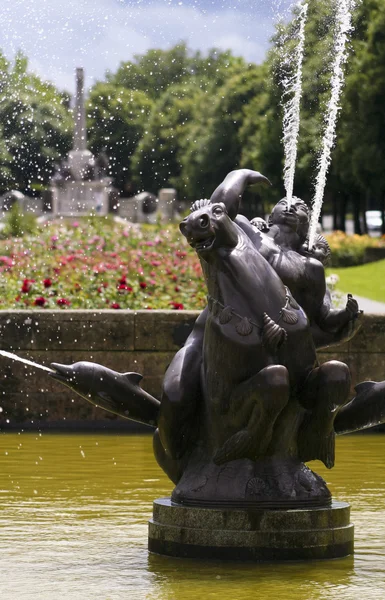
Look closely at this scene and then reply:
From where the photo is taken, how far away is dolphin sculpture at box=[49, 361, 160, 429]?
23.6ft

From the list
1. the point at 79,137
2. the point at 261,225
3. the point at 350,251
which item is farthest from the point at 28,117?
the point at 261,225

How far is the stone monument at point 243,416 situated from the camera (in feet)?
22.1

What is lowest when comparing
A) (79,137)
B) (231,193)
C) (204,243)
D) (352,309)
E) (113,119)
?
(352,309)

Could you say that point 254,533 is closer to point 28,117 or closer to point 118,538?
point 118,538

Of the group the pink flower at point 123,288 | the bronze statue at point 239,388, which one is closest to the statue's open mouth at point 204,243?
the bronze statue at point 239,388

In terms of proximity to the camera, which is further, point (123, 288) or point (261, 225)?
point (123, 288)

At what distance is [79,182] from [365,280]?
1901 cm

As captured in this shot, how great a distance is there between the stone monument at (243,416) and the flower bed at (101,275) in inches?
287

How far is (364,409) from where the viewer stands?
7387mm

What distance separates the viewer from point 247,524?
265 inches

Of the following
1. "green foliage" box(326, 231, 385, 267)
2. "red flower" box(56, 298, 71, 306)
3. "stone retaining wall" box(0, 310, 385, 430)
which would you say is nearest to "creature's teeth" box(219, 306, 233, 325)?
"stone retaining wall" box(0, 310, 385, 430)

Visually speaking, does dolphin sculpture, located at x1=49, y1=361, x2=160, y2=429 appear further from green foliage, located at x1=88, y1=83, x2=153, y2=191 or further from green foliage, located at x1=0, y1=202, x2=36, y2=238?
green foliage, located at x1=88, y1=83, x2=153, y2=191

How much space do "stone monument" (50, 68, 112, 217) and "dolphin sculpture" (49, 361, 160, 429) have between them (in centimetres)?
4207

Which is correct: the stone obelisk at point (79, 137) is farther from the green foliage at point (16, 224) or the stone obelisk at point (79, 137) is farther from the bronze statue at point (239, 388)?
the bronze statue at point (239, 388)
